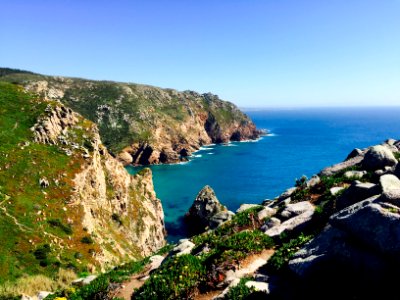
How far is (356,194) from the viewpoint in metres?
16.4

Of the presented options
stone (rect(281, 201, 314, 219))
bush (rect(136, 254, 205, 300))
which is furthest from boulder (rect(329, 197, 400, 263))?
stone (rect(281, 201, 314, 219))

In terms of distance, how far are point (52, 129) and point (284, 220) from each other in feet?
227

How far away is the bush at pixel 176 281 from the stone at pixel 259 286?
2792 millimetres

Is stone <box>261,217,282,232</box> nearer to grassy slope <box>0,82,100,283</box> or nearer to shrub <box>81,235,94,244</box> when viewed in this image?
grassy slope <box>0,82,100,283</box>

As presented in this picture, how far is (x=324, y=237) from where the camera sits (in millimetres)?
13570

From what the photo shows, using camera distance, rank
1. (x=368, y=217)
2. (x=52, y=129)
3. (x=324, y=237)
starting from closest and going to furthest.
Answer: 1. (x=368, y=217)
2. (x=324, y=237)
3. (x=52, y=129)


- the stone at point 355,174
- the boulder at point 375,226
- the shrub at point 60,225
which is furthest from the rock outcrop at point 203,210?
the boulder at point 375,226

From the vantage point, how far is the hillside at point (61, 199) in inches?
1957

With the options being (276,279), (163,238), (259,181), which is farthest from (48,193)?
(259,181)

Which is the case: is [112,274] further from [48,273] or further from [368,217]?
[48,273]

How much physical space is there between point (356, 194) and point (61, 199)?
5756cm

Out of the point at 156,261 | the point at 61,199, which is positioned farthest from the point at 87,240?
the point at 156,261

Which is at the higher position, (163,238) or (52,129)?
(52,129)

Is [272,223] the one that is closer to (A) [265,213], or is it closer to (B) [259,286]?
(A) [265,213]
